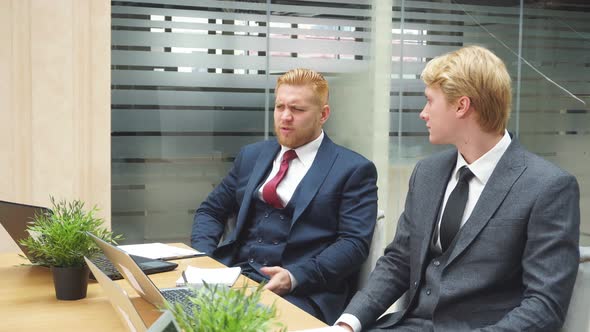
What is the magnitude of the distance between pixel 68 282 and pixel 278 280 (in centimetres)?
85

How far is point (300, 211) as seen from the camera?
9.53 ft

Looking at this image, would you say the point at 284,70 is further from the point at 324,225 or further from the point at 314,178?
the point at 324,225

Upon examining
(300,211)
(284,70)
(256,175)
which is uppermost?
(284,70)

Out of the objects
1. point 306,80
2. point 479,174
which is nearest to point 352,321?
point 479,174

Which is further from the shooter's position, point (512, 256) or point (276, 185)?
point (276, 185)

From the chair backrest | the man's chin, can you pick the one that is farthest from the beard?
the chair backrest

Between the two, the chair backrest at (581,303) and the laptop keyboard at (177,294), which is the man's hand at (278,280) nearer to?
the laptop keyboard at (177,294)

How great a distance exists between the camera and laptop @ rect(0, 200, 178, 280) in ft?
7.33

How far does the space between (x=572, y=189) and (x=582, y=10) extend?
3.05 m

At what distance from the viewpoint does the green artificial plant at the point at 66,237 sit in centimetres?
203

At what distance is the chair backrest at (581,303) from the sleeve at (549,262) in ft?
0.05

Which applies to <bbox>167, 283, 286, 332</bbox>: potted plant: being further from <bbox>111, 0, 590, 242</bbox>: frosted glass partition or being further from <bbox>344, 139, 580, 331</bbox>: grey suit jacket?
<bbox>111, 0, 590, 242</bbox>: frosted glass partition

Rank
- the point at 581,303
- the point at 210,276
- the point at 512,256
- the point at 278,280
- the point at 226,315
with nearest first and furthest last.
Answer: the point at 226,315
the point at 581,303
the point at 512,256
the point at 210,276
the point at 278,280

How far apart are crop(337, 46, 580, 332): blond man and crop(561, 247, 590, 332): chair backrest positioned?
0.02m
